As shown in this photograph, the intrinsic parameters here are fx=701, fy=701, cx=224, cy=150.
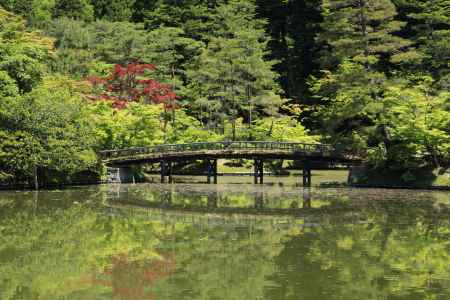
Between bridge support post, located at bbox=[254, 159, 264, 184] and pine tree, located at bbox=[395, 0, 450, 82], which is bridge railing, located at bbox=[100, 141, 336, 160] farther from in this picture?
pine tree, located at bbox=[395, 0, 450, 82]

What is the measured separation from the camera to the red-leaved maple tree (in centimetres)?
5988

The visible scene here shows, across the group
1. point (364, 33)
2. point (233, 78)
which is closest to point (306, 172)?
point (364, 33)

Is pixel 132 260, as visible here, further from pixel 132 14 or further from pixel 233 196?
pixel 132 14

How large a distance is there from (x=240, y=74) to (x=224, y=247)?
38.0 meters

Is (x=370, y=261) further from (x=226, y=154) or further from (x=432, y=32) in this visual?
(x=432, y=32)

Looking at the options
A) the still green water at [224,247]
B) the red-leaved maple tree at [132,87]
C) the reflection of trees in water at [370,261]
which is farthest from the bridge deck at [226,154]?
the reflection of trees in water at [370,261]

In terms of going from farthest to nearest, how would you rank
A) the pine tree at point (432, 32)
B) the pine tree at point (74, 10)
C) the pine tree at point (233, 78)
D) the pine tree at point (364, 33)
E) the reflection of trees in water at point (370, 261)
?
the pine tree at point (74, 10) < the pine tree at point (233, 78) < the pine tree at point (432, 32) < the pine tree at point (364, 33) < the reflection of trees in water at point (370, 261)

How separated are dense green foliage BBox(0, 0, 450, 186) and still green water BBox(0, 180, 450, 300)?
698 centimetres

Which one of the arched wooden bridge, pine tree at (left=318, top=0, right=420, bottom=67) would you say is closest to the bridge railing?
the arched wooden bridge

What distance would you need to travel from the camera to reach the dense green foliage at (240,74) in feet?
144

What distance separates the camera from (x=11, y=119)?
41.1 m

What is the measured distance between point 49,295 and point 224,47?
44795mm

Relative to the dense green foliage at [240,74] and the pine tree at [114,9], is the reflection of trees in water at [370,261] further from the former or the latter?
the pine tree at [114,9]

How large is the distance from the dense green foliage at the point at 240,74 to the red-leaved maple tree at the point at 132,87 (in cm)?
163
